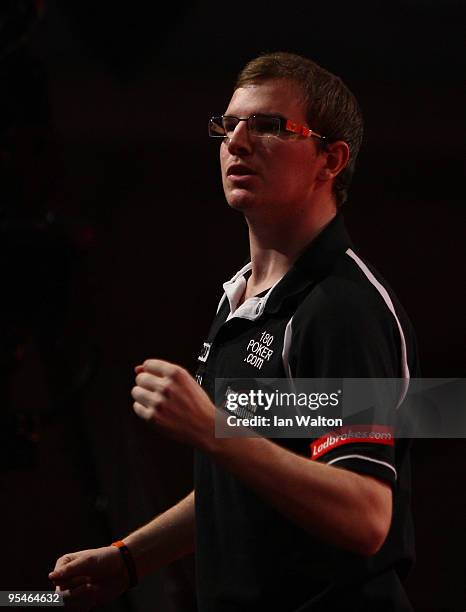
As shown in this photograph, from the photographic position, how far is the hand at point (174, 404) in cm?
89

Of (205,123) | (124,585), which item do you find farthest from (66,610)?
(205,123)

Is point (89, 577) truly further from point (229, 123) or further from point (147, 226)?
point (147, 226)

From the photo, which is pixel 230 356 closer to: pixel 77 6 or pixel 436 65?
pixel 436 65

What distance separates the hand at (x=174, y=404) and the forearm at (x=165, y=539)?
0.43m

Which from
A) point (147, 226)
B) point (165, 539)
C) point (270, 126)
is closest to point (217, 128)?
point (270, 126)

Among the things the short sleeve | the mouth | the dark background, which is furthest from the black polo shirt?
the dark background

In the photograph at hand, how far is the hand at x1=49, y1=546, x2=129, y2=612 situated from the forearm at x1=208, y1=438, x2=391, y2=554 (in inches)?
17.4

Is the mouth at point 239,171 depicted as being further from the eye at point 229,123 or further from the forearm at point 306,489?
the forearm at point 306,489

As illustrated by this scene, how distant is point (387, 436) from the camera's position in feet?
3.18

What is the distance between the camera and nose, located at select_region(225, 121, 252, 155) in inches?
45.8

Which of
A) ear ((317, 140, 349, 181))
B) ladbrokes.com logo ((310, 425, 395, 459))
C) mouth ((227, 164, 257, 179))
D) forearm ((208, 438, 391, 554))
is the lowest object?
forearm ((208, 438, 391, 554))

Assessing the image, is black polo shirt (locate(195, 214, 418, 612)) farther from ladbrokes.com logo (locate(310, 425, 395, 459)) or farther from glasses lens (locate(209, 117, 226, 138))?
glasses lens (locate(209, 117, 226, 138))

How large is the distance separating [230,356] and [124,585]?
1.32 ft

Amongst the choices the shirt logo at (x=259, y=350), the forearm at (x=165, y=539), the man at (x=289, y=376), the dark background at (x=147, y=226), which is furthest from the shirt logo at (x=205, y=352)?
the dark background at (x=147, y=226)
